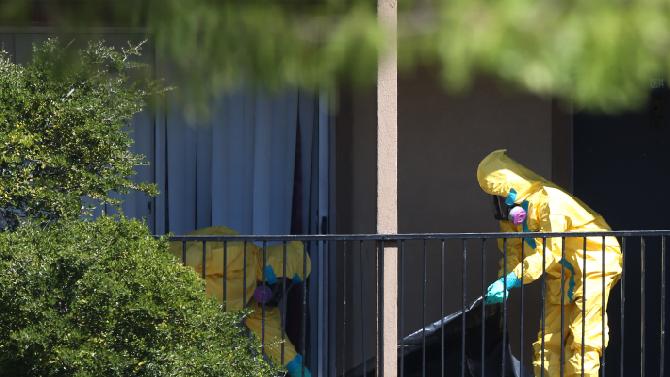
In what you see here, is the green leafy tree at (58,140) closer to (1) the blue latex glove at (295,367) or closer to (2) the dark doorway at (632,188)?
(1) the blue latex glove at (295,367)

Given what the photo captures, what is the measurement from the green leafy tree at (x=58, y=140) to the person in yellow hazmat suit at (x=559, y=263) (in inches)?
90.5

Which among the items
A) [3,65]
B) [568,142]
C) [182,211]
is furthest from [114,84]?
[568,142]

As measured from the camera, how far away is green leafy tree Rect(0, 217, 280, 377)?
16.5ft

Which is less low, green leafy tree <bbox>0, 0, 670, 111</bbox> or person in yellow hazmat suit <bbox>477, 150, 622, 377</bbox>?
green leafy tree <bbox>0, 0, 670, 111</bbox>

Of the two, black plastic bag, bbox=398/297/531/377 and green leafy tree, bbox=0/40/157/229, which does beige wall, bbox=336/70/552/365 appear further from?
green leafy tree, bbox=0/40/157/229

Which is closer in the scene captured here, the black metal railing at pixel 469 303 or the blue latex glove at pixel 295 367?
the black metal railing at pixel 469 303

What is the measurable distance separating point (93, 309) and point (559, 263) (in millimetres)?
2899

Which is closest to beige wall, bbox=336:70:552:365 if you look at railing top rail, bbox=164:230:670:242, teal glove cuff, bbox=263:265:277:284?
teal glove cuff, bbox=263:265:277:284

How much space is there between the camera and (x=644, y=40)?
185cm

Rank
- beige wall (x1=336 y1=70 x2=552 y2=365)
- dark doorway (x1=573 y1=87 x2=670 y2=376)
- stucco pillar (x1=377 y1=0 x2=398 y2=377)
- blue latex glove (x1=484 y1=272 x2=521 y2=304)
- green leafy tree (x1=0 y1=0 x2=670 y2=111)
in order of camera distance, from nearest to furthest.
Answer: green leafy tree (x1=0 y1=0 x2=670 y2=111)
stucco pillar (x1=377 y1=0 x2=398 y2=377)
blue latex glove (x1=484 y1=272 x2=521 y2=304)
dark doorway (x1=573 y1=87 x2=670 y2=376)
beige wall (x1=336 y1=70 x2=552 y2=365)

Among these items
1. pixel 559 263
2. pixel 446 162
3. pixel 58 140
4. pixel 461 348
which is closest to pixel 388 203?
pixel 461 348

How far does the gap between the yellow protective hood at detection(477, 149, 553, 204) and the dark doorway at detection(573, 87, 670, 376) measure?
1.06 meters

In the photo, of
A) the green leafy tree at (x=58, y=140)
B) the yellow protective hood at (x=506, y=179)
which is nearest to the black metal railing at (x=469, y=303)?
the yellow protective hood at (x=506, y=179)

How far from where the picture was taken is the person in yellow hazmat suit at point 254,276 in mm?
6715
